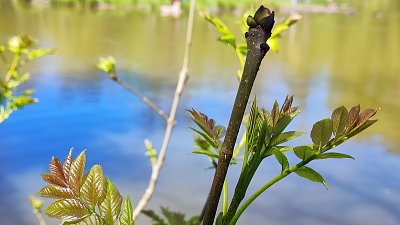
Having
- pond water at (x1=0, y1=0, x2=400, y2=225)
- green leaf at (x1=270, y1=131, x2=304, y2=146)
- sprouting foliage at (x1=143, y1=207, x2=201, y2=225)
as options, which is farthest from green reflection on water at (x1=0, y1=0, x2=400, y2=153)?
green leaf at (x1=270, y1=131, x2=304, y2=146)

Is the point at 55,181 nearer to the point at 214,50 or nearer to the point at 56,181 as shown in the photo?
the point at 56,181

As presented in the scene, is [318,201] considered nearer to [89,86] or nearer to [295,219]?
[295,219]

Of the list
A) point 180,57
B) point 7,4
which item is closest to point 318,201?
point 180,57

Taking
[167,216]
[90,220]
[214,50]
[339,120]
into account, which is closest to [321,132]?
[339,120]

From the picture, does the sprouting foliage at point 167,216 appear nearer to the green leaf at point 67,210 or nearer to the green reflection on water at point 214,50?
the green leaf at point 67,210

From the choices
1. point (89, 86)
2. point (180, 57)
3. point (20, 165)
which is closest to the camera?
point (20, 165)

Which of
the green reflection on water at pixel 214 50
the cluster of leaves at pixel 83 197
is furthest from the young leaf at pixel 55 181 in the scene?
the green reflection on water at pixel 214 50

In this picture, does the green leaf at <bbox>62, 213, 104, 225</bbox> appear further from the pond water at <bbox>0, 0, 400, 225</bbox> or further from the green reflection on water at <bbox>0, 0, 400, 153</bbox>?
the green reflection on water at <bbox>0, 0, 400, 153</bbox>
